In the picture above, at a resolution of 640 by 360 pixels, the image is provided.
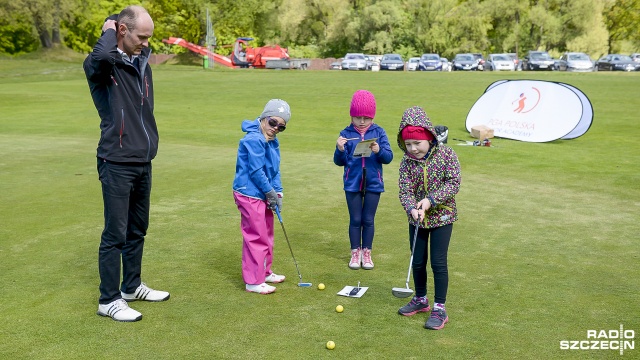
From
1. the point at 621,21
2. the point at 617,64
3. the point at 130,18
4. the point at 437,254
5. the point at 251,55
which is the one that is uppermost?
the point at 621,21

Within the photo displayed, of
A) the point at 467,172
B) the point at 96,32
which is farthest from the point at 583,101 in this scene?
the point at 96,32

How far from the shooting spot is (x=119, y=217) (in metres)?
5.88

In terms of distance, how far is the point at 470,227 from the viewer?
9.23 metres

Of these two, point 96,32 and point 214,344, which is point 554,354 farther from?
point 96,32

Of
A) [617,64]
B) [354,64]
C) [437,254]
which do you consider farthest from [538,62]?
[437,254]

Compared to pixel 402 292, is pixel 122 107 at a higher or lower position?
higher

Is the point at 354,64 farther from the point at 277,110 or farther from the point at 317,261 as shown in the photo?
the point at 277,110

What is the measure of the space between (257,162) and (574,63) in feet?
178

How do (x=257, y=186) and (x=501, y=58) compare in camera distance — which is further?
(x=501, y=58)

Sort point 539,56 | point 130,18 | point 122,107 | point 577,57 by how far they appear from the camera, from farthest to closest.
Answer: point 539,56 < point 577,57 < point 122,107 < point 130,18

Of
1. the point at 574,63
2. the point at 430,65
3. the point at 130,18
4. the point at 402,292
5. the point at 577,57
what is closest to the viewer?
the point at 130,18

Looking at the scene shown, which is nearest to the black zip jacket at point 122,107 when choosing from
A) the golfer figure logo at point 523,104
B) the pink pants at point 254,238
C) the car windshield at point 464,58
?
the pink pants at point 254,238

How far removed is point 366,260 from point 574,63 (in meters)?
53.1

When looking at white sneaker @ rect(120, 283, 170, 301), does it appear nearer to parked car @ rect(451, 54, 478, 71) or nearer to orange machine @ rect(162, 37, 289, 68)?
parked car @ rect(451, 54, 478, 71)
